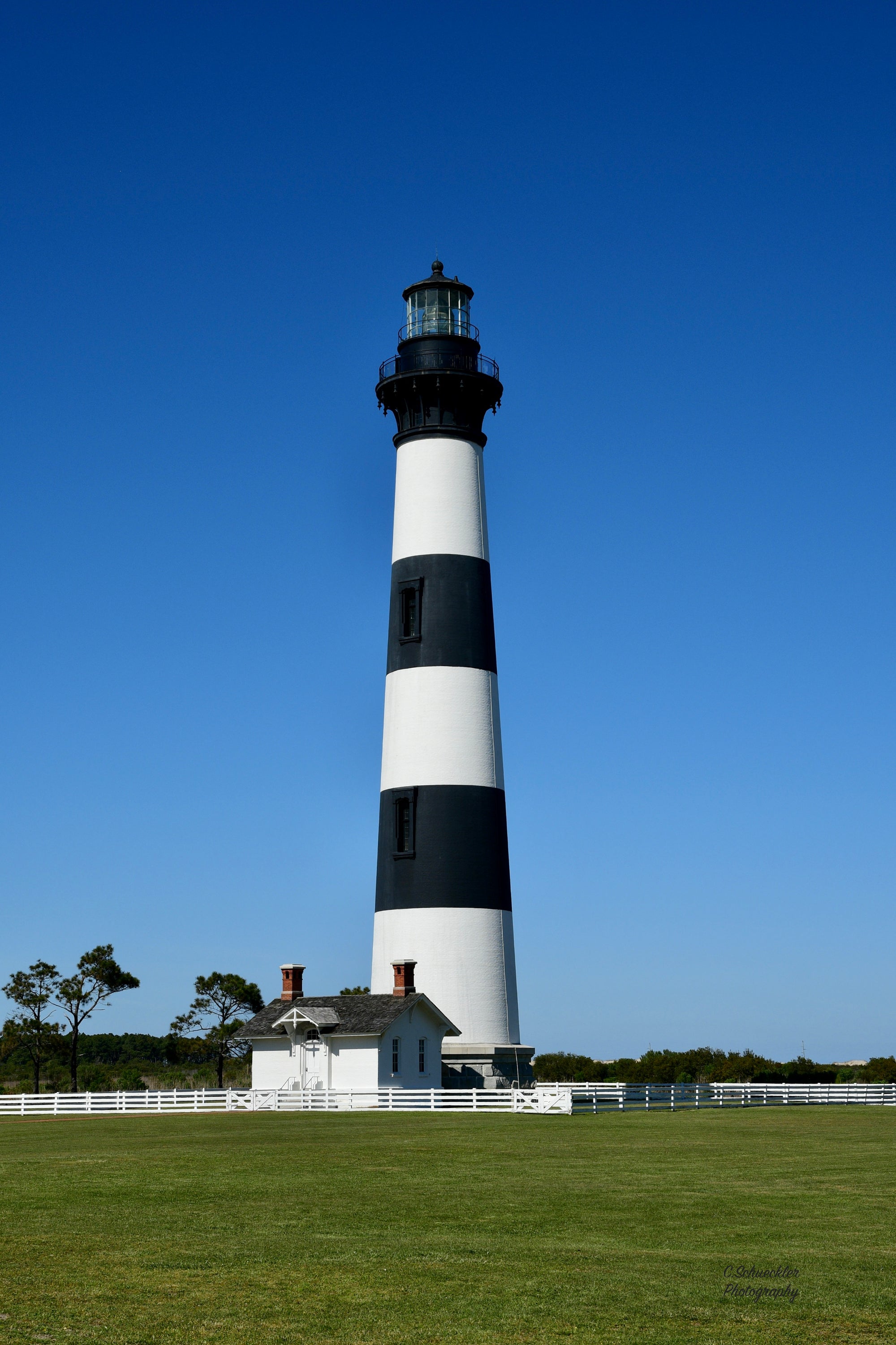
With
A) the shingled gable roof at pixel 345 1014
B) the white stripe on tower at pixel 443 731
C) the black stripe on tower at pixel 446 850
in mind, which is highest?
the white stripe on tower at pixel 443 731

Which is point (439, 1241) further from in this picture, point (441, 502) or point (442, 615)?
point (441, 502)

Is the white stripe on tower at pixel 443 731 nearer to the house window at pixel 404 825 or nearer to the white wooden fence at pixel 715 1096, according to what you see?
the house window at pixel 404 825

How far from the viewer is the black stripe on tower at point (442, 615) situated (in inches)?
1668

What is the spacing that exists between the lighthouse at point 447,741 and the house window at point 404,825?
42 millimetres

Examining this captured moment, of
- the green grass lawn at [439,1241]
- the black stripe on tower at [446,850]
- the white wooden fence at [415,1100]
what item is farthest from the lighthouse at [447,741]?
the green grass lawn at [439,1241]

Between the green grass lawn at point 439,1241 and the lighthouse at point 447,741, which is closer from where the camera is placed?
the green grass lawn at point 439,1241

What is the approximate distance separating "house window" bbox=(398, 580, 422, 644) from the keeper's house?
9.94 meters

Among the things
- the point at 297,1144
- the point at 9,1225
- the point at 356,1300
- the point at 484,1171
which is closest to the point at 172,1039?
the point at 297,1144

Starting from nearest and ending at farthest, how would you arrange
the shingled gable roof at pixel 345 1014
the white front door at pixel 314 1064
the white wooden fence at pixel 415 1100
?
the white wooden fence at pixel 415 1100 → the shingled gable roof at pixel 345 1014 → the white front door at pixel 314 1064

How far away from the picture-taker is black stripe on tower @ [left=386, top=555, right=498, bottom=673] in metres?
42.4

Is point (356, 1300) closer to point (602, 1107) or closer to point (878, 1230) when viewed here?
point (878, 1230)

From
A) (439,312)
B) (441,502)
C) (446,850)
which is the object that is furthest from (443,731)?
(439,312)

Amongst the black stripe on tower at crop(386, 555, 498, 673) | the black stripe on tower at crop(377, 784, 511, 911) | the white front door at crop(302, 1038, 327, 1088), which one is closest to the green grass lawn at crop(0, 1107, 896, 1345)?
the black stripe on tower at crop(377, 784, 511, 911)

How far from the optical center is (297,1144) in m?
25.7
